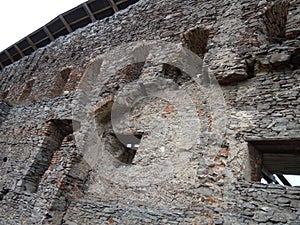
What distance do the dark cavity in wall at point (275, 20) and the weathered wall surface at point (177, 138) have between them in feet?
0.06

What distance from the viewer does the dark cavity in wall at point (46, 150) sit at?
5.88m

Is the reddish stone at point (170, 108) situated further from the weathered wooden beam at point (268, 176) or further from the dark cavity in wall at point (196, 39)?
the weathered wooden beam at point (268, 176)

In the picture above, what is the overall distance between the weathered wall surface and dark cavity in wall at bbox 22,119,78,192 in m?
0.02

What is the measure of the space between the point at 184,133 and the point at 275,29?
261cm

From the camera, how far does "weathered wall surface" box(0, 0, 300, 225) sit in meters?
3.37

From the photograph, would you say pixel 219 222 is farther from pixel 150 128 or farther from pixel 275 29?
pixel 275 29

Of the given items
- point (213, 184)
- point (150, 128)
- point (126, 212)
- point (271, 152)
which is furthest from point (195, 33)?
point (126, 212)

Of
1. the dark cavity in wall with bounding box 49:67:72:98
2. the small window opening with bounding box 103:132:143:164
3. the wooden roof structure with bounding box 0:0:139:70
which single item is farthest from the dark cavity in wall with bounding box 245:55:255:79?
the wooden roof structure with bounding box 0:0:139:70

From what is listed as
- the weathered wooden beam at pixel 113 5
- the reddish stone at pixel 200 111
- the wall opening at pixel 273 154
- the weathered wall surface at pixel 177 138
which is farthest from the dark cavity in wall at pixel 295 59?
the weathered wooden beam at pixel 113 5

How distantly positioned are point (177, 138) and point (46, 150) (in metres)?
3.52

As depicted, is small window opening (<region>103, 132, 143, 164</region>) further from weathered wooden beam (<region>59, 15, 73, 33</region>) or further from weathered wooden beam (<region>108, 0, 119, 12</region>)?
weathered wooden beam (<region>59, 15, 73, 33</region>)

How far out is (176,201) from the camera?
3830 millimetres

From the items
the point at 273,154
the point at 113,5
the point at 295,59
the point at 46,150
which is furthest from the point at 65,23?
the point at 273,154

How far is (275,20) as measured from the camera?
4.73 metres
